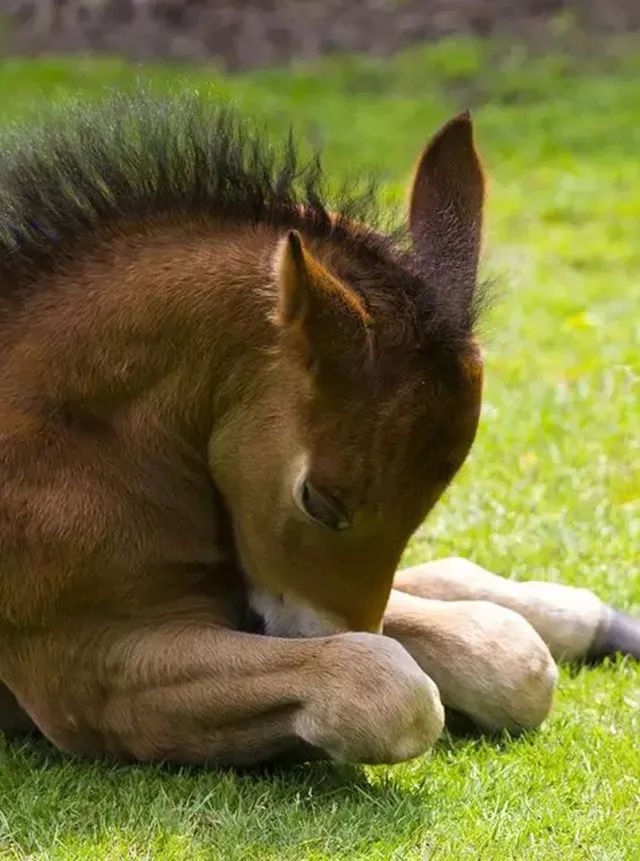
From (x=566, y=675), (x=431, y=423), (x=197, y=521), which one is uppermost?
(x=431, y=423)

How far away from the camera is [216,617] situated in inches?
170

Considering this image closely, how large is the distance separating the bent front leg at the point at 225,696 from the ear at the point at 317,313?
0.64 metres

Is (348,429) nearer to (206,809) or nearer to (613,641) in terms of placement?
(206,809)

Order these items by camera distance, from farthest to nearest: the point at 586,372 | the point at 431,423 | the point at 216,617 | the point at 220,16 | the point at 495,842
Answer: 1. the point at 220,16
2. the point at 586,372
3. the point at 216,617
4. the point at 431,423
5. the point at 495,842

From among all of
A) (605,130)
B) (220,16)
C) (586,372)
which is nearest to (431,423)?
(586,372)

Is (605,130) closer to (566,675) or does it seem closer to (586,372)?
(586,372)

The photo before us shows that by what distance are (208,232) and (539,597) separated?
4.85ft

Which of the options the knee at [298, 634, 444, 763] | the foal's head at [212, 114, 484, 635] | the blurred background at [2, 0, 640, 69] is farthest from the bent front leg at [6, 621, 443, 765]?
the blurred background at [2, 0, 640, 69]

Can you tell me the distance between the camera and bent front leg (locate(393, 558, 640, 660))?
508 centimetres

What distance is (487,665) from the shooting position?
14.7 feet

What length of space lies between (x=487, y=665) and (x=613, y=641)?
2.57 feet

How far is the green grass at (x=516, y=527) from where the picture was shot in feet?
12.4

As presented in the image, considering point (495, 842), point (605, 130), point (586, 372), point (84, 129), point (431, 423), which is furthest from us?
point (605, 130)

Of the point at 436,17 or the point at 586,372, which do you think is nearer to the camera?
the point at 586,372
